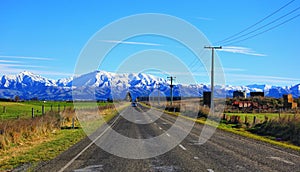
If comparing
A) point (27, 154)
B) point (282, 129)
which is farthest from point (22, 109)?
point (27, 154)

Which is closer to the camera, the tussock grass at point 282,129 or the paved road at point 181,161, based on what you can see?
the paved road at point 181,161

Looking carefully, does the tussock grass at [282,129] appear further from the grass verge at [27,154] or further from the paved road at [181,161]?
the grass verge at [27,154]

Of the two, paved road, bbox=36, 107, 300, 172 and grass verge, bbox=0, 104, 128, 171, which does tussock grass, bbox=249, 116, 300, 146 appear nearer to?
paved road, bbox=36, 107, 300, 172

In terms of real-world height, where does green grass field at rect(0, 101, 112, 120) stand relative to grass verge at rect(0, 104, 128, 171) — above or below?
below

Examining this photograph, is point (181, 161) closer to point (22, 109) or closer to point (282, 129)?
point (282, 129)

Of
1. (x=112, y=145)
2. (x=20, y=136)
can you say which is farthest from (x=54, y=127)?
(x=112, y=145)

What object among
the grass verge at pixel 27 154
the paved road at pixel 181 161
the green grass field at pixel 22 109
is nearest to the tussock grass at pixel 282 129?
the paved road at pixel 181 161

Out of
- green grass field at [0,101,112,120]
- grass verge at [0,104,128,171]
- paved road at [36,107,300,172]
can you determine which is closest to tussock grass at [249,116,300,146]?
paved road at [36,107,300,172]

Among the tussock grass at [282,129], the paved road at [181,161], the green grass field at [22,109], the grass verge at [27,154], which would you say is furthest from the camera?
the green grass field at [22,109]

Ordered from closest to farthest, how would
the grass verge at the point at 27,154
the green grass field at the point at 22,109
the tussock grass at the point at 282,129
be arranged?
the grass verge at the point at 27,154, the tussock grass at the point at 282,129, the green grass field at the point at 22,109

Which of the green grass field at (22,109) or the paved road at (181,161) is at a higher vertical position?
the paved road at (181,161)

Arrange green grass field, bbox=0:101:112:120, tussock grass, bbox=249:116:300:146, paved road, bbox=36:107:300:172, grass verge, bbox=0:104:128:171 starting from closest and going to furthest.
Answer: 1. paved road, bbox=36:107:300:172
2. grass verge, bbox=0:104:128:171
3. tussock grass, bbox=249:116:300:146
4. green grass field, bbox=0:101:112:120

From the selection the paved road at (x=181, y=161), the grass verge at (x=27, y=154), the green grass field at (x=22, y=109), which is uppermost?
the paved road at (x=181, y=161)

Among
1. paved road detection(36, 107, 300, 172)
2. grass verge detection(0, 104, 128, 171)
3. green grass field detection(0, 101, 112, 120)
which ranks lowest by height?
green grass field detection(0, 101, 112, 120)
